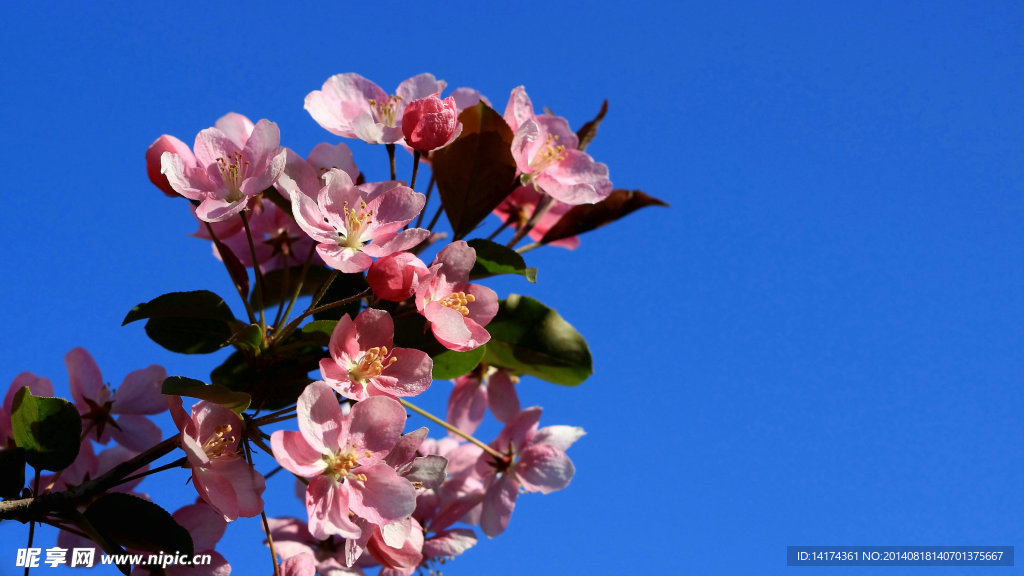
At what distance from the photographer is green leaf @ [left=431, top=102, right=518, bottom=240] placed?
5.02 ft

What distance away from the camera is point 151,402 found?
5.12ft

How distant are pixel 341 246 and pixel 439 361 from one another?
295mm

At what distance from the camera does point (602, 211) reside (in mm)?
1762

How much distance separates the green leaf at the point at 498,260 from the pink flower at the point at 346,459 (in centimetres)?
37

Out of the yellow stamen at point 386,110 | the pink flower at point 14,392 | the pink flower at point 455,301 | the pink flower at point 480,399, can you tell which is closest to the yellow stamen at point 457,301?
the pink flower at point 455,301

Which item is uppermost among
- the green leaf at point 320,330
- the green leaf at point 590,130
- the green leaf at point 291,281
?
the green leaf at point 590,130

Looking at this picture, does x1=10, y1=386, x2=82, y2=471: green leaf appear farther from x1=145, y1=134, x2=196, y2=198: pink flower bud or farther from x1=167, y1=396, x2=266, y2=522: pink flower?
x1=145, y1=134, x2=196, y2=198: pink flower bud

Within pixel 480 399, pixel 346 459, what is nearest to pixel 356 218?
pixel 346 459

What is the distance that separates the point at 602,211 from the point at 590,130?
8.8 inches

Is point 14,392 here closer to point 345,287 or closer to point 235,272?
point 235,272

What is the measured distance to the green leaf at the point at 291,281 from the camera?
176cm

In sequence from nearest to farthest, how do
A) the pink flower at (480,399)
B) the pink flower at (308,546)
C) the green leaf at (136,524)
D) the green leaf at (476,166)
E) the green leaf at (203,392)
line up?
the green leaf at (203,392) → the green leaf at (136,524) → the green leaf at (476,166) → the pink flower at (308,546) → the pink flower at (480,399)

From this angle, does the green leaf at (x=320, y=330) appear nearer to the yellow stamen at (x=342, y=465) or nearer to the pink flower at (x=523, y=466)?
the yellow stamen at (x=342, y=465)

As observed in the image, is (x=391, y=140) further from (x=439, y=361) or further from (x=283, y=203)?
(x=439, y=361)
